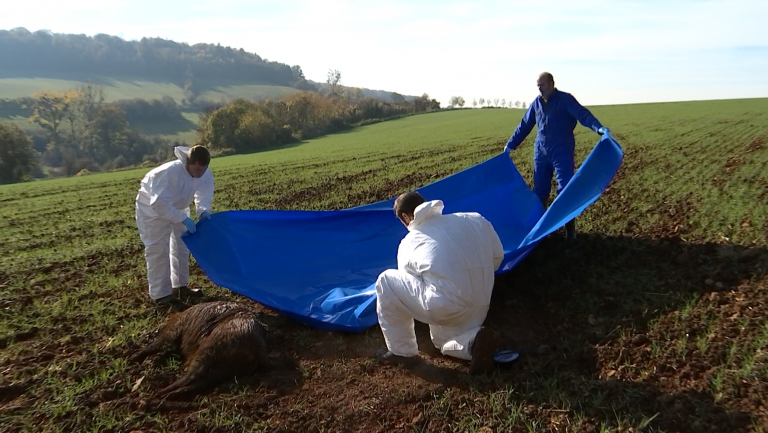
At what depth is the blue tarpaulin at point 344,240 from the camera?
5.08 meters

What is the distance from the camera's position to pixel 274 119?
1880 inches

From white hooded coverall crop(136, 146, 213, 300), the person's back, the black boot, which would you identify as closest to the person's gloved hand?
white hooded coverall crop(136, 146, 213, 300)

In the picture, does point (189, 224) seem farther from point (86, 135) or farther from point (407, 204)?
point (86, 135)

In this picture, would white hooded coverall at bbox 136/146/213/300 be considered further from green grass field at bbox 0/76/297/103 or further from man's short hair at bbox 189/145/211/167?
green grass field at bbox 0/76/297/103

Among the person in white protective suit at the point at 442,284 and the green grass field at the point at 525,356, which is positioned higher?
the person in white protective suit at the point at 442,284

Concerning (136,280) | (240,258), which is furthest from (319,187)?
(240,258)

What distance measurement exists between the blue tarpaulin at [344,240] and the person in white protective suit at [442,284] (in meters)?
A: 0.64

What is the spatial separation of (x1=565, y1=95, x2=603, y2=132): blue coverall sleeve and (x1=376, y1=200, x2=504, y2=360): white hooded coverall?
9.88 feet

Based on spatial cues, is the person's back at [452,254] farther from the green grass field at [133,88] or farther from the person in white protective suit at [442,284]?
the green grass field at [133,88]

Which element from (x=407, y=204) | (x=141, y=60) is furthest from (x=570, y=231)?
(x=141, y=60)

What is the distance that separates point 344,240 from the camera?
20.4ft

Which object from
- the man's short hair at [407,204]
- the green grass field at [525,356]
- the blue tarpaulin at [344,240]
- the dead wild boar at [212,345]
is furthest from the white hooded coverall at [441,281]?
the dead wild boar at [212,345]

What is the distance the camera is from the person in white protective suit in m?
3.64

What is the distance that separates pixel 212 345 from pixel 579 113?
503 centimetres
